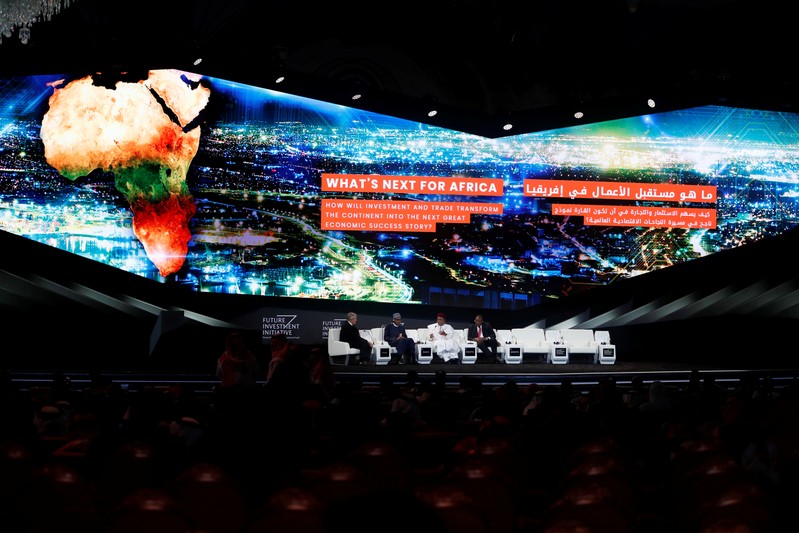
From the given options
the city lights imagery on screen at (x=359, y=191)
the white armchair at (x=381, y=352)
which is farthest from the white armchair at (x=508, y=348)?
the white armchair at (x=381, y=352)

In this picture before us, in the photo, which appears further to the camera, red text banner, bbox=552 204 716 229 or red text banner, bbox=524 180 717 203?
red text banner, bbox=552 204 716 229

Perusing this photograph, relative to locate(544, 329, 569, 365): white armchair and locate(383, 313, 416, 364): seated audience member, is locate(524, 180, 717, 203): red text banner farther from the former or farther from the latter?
locate(383, 313, 416, 364): seated audience member

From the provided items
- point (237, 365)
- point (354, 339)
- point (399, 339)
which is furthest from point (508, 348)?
point (237, 365)

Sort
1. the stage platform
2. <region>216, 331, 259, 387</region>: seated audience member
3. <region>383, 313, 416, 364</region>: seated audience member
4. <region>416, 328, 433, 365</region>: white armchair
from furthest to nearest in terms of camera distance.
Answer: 1. <region>416, 328, 433, 365</region>: white armchair
2. <region>383, 313, 416, 364</region>: seated audience member
3. the stage platform
4. <region>216, 331, 259, 387</region>: seated audience member

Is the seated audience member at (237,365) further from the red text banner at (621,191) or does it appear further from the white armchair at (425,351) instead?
the red text banner at (621,191)

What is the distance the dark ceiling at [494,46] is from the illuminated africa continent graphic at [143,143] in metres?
1.63

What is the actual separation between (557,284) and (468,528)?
46.0 ft

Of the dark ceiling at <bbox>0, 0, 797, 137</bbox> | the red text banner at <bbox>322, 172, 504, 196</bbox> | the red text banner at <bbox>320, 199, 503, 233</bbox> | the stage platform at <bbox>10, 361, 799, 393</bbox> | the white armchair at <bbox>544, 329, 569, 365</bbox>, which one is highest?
the dark ceiling at <bbox>0, 0, 797, 137</bbox>

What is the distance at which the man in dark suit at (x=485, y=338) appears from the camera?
15.2m

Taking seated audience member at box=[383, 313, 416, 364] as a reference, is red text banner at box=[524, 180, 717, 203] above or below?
above

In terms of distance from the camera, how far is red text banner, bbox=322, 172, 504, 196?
15695 millimetres

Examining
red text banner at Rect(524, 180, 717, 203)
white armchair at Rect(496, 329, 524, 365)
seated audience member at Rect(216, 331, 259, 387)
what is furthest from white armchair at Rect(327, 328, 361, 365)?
seated audience member at Rect(216, 331, 259, 387)

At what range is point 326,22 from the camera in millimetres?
19922

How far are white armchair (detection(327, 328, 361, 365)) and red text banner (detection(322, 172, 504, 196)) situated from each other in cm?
236
